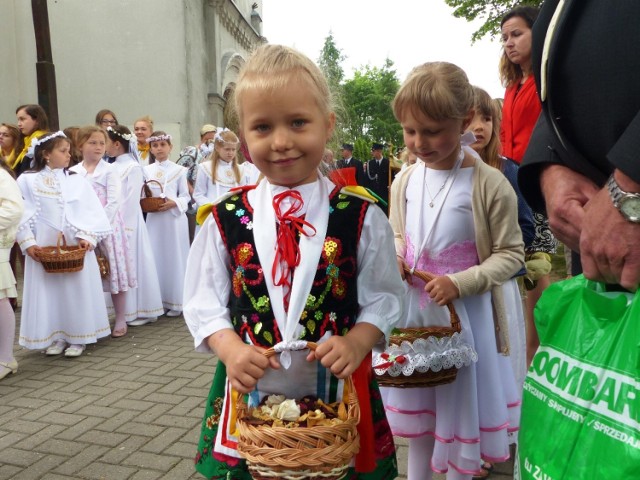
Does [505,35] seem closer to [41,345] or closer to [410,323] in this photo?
[410,323]

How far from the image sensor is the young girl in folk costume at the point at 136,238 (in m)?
6.68

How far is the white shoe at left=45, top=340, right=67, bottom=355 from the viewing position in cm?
555

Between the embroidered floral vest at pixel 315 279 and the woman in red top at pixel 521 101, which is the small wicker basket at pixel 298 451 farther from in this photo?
the woman in red top at pixel 521 101

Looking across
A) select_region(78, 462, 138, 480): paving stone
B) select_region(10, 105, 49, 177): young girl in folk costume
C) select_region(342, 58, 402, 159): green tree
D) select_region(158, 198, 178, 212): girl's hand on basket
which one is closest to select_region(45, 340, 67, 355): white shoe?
select_region(158, 198, 178, 212): girl's hand on basket

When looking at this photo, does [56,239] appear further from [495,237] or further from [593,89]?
[593,89]

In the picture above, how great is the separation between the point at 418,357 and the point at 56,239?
4398mm

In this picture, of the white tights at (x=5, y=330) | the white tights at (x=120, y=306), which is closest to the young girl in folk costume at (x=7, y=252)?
the white tights at (x=5, y=330)

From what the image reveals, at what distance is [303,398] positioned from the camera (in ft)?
5.67

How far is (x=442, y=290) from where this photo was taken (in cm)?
222

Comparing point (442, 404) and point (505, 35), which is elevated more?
point (505, 35)

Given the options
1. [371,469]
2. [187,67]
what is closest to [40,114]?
[371,469]

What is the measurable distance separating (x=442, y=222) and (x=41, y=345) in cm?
451

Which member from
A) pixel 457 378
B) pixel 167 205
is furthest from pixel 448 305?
pixel 167 205

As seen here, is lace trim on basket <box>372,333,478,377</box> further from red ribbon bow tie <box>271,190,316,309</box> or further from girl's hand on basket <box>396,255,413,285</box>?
red ribbon bow tie <box>271,190,316,309</box>
